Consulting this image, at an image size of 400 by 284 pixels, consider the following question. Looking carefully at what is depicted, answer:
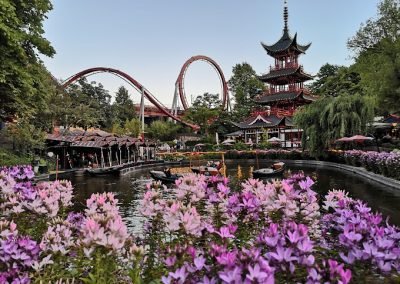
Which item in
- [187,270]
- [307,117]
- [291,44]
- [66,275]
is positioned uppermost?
[291,44]

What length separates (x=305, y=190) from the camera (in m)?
3.42

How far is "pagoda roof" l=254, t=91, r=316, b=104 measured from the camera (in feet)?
160

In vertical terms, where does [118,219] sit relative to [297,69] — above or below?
below

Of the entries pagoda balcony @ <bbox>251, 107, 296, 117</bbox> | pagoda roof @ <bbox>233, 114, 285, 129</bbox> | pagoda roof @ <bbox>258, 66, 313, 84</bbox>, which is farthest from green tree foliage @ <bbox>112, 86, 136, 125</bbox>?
pagoda roof @ <bbox>258, 66, 313, 84</bbox>

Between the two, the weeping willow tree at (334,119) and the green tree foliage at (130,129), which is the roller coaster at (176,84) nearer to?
the green tree foliage at (130,129)

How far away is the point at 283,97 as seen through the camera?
165 feet

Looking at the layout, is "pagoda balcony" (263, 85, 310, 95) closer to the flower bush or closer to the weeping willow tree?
the weeping willow tree

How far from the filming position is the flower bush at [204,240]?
190 cm

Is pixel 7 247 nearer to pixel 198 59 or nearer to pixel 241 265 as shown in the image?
pixel 241 265

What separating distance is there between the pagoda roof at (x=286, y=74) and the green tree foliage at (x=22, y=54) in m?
37.1

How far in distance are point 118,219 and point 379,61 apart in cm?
2447

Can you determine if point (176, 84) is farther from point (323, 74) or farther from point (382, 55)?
point (382, 55)

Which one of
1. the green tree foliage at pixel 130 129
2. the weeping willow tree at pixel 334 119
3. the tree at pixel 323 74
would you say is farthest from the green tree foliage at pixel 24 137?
the tree at pixel 323 74

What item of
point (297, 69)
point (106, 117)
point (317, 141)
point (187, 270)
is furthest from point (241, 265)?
point (106, 117)
